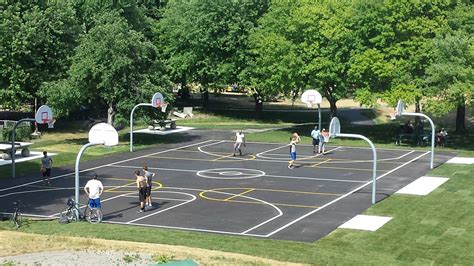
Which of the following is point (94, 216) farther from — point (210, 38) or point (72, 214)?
point (210, 38)

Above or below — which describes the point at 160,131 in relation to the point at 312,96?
below

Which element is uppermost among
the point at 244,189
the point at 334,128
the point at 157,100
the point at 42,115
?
the point at 157,100

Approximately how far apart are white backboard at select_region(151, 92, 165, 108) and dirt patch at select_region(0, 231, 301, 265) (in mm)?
23540

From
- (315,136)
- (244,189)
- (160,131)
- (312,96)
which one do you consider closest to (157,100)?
(160,131)

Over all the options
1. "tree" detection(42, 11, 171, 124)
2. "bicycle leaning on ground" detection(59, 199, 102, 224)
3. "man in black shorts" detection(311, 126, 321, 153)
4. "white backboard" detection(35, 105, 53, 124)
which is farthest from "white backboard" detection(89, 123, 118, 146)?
"man in black shorts" detection(311, 126, 321, 153)

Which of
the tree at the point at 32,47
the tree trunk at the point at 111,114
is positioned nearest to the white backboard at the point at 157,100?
the tree trunk at the point at 111,114

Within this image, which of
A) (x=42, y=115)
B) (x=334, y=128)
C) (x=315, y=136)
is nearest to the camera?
(x=334, y=128)

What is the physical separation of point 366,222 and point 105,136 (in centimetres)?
1148

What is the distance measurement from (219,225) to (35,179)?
14160mm

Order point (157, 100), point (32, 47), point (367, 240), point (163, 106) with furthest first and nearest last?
point (32, 47) → point (163, 106) → point (157, 100) → point (367, 240)

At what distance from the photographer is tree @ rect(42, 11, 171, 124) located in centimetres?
5122

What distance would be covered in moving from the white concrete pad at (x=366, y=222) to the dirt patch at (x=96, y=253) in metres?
6.28

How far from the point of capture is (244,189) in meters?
37.2

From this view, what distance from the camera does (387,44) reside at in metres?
54.1
